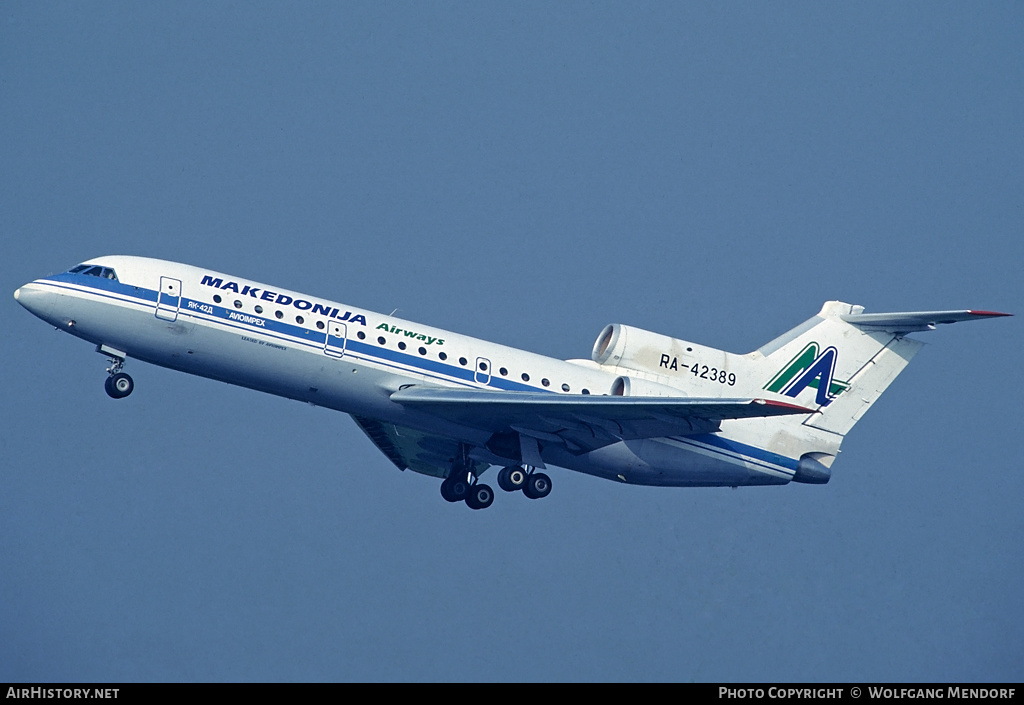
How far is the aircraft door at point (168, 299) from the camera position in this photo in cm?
3009

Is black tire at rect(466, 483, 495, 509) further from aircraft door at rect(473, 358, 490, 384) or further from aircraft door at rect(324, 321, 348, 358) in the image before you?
aircraft door at rect(324, 321, 348, 358)

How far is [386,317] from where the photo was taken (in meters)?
31.8

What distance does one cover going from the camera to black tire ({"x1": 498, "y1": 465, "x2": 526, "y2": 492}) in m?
33.2

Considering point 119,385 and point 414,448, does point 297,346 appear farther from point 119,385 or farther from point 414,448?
point 414,448

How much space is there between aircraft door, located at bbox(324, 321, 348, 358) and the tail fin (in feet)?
32.9

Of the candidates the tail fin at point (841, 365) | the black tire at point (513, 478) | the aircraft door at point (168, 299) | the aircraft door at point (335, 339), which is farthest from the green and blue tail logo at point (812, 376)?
the aircraft door at point (168, 299)

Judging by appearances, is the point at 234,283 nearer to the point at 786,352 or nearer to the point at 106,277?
the point at 106,277

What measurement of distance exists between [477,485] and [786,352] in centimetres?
810

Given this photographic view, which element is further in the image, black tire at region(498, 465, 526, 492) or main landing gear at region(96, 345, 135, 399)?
black tire at region(498, 465, 526, 492)

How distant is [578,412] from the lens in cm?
3088

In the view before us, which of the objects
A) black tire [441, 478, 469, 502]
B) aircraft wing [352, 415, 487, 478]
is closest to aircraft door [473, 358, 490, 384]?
aircraft wing [352, 415, 487, 478]
